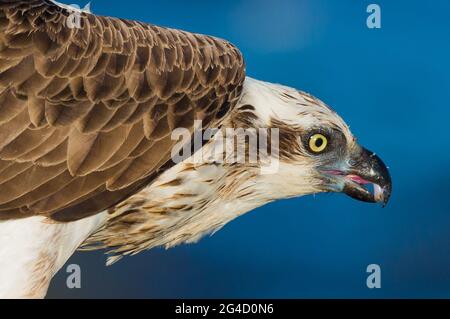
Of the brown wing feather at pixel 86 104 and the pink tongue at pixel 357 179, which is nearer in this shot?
the brown wing feather at pixel 86 104

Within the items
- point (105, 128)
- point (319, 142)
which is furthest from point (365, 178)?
point (105, 128)

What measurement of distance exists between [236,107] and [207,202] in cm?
48

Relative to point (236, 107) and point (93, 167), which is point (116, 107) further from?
point (236, 107)

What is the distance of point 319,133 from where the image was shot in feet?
15.3

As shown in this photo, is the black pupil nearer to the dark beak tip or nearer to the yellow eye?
the yellow eye

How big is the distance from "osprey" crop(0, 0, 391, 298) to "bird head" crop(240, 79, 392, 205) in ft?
0.05

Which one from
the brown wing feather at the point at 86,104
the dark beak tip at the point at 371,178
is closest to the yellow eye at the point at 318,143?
the dark beak tip at the point at 371,178

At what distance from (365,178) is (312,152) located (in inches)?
12.1

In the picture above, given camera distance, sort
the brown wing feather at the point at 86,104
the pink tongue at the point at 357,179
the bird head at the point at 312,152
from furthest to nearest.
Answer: the pink tongue at the point at 357,179, the bird head at the point at 312,152, the brown wing feather at the point at 86,104

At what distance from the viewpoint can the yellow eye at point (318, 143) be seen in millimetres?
4625

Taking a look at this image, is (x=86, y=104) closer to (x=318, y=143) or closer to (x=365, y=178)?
(x=318, y=143)

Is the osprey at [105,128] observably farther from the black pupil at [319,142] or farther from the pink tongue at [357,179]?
the pink tongue at [357,179]

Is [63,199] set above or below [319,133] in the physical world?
below
